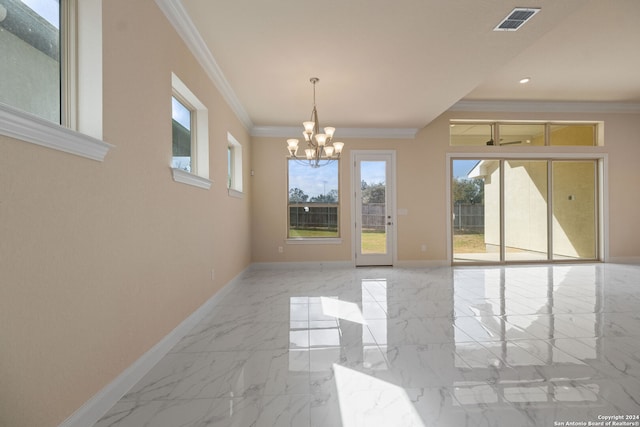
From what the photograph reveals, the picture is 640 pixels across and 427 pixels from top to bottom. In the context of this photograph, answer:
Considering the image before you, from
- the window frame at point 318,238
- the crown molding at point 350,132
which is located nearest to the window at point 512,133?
the crown molding at point 350,132

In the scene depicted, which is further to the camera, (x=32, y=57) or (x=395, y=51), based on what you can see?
(x=395, y=51)

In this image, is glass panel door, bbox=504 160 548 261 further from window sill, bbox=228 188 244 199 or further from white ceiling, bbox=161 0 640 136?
window sill, bbox=228 188 244 199

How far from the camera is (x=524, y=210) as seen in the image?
6.21 meters

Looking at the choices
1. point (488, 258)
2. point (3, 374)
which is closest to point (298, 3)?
point (3, 374)

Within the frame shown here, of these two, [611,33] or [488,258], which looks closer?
[611,33]

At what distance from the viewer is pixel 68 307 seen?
1391 millimetres

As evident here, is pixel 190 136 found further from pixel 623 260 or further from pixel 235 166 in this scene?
pixel 623 260

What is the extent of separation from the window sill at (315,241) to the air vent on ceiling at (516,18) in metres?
4.22

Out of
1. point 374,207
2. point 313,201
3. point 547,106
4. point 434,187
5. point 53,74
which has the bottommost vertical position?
point 374,207

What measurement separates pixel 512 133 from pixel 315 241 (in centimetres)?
449

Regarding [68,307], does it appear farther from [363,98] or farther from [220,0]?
[363,98]

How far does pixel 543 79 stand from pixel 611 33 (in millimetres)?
1233

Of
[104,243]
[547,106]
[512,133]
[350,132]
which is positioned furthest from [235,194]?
[547,106]

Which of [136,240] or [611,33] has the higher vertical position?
[611,33]
